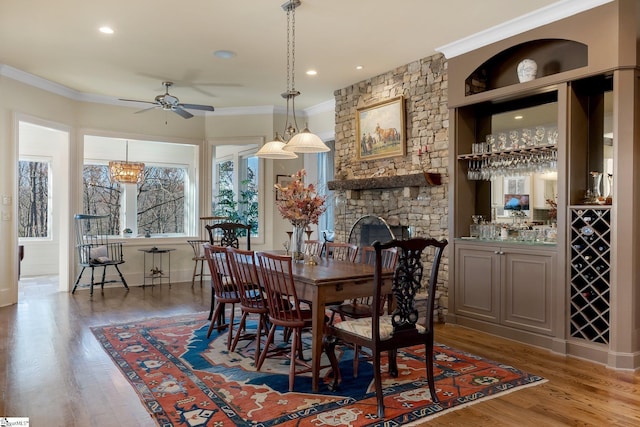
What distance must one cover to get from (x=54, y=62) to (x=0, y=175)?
1668mm

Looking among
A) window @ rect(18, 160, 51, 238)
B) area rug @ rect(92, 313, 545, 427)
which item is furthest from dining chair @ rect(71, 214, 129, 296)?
area rug @ rect(92, 313, 545, 427)

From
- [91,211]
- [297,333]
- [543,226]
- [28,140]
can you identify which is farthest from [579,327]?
[28,140]

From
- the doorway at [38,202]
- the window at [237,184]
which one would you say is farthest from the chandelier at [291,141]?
the doorway at [38,202]

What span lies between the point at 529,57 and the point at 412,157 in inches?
64.7

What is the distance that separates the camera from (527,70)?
14.1 ft

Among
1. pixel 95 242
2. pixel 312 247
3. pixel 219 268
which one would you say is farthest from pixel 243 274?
pixel 95 242

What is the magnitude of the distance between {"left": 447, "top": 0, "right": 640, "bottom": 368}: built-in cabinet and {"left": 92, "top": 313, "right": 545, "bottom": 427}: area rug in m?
0.82

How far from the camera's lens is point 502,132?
4891 mm

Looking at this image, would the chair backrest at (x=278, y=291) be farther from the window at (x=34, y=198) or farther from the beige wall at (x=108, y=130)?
the window at (x=34, y=198)

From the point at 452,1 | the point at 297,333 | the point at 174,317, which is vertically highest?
the point at 452,1

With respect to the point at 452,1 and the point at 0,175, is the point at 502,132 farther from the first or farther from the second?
the point at 0,175

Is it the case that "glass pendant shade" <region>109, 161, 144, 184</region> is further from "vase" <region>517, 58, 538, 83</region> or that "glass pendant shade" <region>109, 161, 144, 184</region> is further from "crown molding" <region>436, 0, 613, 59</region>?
"vase" <region>517, 58, 538, 83</region>

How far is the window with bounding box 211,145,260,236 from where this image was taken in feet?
26.2

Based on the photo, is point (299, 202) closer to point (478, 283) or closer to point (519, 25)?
point (478, 283)
